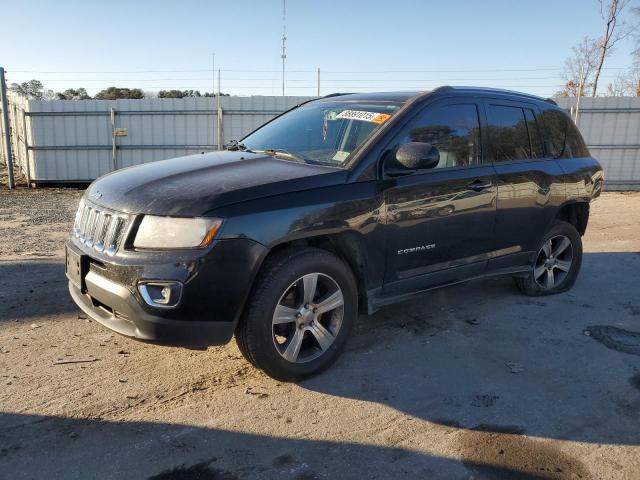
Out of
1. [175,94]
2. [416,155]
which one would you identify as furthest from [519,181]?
[175,94]

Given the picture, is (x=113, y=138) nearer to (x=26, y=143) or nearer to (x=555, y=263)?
(x=26, y=143)

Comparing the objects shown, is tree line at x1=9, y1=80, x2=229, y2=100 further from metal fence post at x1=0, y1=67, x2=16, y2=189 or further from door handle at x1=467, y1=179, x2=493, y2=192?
door handle at x1=467, y1=179, x2=493, y2=192

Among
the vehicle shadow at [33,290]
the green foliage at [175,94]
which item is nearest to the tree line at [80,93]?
the green foliage at [175,94]

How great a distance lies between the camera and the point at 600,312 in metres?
5.11

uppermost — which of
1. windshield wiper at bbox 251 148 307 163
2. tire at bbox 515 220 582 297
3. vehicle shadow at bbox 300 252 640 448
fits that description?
windshield wiper at bbox 251 148 307 163

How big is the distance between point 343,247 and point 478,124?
1.74 metres

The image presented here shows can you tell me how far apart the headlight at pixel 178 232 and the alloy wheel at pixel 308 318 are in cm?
63

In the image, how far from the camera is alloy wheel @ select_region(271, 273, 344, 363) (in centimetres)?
347

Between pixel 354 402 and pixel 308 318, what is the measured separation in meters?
0.60

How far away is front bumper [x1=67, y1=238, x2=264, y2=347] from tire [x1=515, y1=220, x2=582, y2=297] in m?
3.25

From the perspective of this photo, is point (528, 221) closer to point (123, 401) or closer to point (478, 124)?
point (478, 124)

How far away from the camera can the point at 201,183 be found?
339 centimetres

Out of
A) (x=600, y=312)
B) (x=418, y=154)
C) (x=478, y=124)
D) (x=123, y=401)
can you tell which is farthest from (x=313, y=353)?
(x=600, y=312)

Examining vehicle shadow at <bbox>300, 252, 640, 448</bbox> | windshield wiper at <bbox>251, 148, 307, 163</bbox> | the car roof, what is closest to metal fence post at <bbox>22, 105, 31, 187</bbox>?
the car roof
